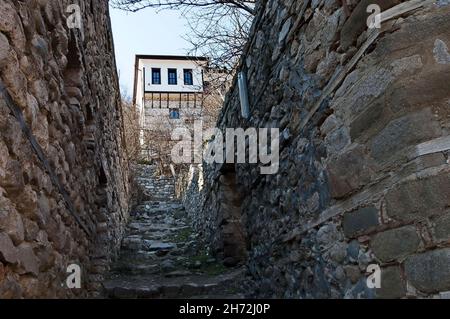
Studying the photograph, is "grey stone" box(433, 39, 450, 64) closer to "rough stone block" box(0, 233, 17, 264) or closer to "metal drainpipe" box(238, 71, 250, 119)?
"rough stone block" box(0, 233, 17, 264)

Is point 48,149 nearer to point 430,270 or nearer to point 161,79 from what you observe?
point 430,270

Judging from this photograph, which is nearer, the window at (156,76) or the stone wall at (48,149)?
the stone wall at (48,149)

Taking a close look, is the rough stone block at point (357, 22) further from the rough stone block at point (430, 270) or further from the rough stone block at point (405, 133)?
the rough stone block at point (430, 270)

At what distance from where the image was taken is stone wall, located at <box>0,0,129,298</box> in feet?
5.41

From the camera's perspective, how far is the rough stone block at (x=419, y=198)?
5.10ft

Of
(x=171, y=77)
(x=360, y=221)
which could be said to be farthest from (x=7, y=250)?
(x=171, y=77)

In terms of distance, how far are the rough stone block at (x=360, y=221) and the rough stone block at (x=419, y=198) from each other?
12 cm

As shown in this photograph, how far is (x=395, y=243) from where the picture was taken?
1.73 metres

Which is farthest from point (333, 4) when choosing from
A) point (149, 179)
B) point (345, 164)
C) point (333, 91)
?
point (149, 179)

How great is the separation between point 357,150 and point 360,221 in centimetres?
33

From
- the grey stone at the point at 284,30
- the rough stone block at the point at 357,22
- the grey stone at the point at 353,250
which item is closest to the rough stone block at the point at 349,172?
the grey stone at the point at 353,250

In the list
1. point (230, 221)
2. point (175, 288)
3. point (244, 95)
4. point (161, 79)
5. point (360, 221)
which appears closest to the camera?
point (360, 221)

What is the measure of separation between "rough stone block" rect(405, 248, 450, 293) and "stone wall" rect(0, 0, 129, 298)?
153 centimetres

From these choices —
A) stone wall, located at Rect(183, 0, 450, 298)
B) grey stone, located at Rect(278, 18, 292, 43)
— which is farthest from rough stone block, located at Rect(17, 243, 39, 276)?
grey stone, located at Rect(278, 18, 292, 43)
